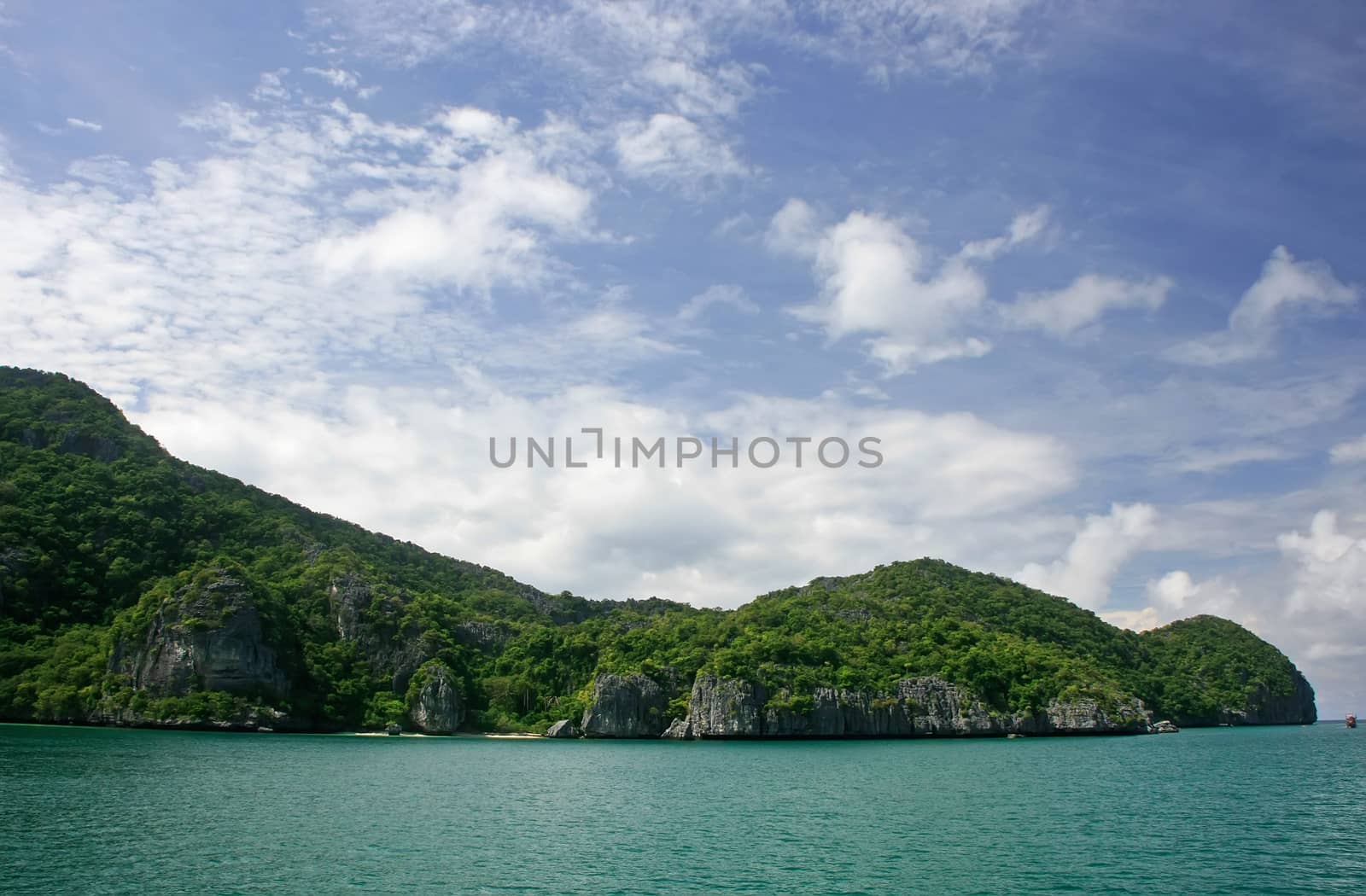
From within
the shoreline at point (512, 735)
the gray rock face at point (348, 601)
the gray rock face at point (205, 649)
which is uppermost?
the gray rock face at point (348, 601)

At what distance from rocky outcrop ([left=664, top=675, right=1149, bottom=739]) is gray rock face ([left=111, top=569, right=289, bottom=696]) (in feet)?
192

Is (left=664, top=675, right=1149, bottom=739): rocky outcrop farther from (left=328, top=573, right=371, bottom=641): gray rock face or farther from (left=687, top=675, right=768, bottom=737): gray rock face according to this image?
(left=328, top=573, right=371, bottom=641): gray rock face

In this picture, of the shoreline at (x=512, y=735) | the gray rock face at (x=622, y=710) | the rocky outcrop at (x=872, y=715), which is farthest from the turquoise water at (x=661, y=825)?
the gray rock face at (x=622, y=710)

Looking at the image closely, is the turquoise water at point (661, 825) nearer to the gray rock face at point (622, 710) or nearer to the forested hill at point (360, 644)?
the forested hill at point (360, 644)

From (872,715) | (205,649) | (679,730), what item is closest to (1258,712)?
(872,715)

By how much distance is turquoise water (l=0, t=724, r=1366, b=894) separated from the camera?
28.9 meters

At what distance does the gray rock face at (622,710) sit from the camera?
413 ft

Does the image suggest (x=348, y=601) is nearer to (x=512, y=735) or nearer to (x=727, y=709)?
(x=512, y=735)

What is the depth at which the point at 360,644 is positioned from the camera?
143 metres

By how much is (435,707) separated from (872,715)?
6670cm

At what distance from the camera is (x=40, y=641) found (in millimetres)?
107938

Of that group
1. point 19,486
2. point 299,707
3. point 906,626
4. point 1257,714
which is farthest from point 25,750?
point 1257,714

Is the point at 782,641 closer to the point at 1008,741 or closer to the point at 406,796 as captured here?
the point at 1008,741

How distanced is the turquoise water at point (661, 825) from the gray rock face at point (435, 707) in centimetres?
5896
